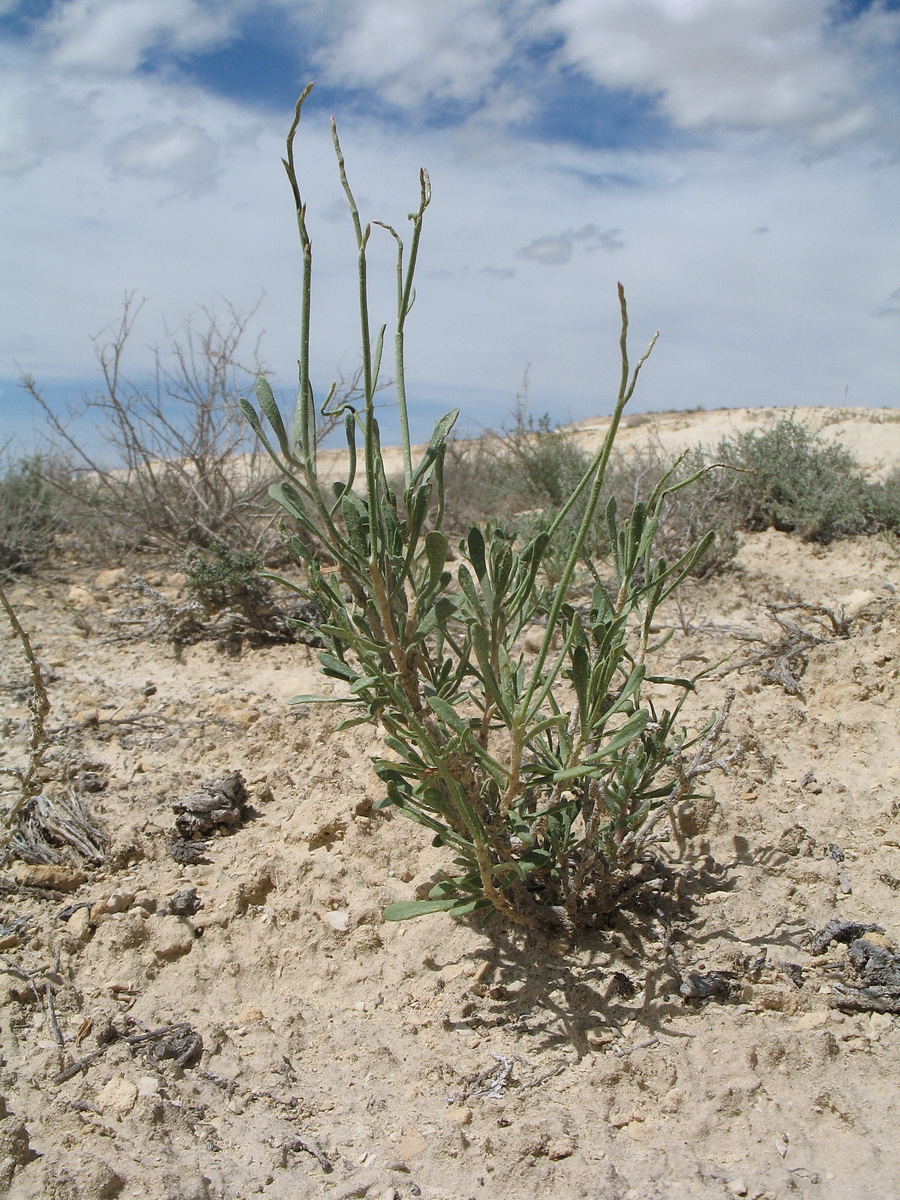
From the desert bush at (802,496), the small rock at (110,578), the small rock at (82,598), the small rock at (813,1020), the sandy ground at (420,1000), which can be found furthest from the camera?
the desert bush at (802,496)

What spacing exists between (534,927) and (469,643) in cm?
82

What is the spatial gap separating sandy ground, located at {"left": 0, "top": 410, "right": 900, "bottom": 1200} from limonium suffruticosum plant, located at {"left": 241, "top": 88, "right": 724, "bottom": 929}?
269mm

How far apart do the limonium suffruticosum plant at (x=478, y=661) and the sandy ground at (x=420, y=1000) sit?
10.6 inches

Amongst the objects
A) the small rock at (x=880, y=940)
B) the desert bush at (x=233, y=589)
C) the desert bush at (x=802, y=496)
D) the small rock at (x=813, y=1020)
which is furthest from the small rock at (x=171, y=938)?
the desert bush at (x=802, y=496)

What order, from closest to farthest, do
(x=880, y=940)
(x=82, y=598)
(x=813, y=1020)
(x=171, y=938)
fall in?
(x=813, y=1020), (x=880, y=940), (x=171, y=938), (x=82, y=598)

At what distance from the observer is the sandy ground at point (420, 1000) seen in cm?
161

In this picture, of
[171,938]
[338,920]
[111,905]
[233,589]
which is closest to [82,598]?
[233,589]

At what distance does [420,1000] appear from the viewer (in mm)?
2117

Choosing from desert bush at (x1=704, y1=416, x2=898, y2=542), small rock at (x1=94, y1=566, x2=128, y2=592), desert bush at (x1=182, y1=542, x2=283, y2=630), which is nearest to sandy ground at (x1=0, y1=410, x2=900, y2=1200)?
desert bush at (x1=182, y1=542, x2=283, y2=630)

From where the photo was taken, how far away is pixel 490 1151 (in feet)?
5.46

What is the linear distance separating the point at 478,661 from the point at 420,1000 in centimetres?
99

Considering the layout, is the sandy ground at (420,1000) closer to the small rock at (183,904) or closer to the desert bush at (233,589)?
the small rock at (183,904)

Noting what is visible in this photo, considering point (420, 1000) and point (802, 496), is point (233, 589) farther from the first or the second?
point (802, 496)

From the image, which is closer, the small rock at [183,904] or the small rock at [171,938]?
A: the small rock at [171,938]
